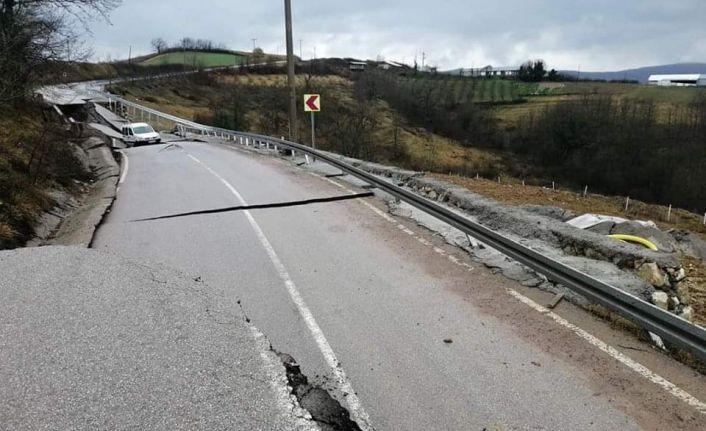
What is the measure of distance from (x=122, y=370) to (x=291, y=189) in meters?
9.52

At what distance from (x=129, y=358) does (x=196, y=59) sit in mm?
122625

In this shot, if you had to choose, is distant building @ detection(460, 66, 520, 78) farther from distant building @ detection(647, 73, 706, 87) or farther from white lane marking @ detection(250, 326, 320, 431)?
white lane marking @ detection(250, 326, 320, 431)

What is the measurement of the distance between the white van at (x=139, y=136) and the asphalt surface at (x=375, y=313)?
22567 mm

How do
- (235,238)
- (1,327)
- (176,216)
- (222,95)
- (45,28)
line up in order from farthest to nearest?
(222,95)
(45,28)
(176,216)
(235,238)
(1,327)

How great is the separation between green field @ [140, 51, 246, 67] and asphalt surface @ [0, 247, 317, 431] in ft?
356

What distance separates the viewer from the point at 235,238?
8.59 meters

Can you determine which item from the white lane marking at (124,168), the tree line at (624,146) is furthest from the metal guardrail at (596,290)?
the tree line at (624,146)

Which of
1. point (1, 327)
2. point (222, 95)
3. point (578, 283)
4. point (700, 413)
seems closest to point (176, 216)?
point (1, 327)

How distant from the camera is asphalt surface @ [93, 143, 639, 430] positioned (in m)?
3.74

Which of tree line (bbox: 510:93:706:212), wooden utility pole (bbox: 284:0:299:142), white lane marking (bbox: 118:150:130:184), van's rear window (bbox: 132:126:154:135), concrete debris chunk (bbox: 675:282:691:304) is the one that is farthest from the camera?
tree line (bbox: 510:93:706:212)

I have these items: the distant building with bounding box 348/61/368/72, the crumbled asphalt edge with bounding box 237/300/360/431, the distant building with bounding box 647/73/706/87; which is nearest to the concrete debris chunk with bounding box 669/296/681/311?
the crumbled asphalt edge with bounding box 237/300/360/431

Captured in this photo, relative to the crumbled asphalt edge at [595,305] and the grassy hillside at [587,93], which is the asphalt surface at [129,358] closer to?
the crumbled asphalt edge at [595,305]

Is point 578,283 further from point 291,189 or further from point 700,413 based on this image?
point 291,189

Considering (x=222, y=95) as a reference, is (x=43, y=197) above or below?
below
